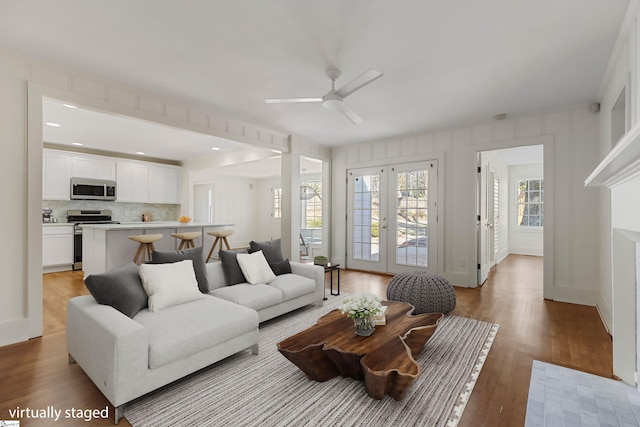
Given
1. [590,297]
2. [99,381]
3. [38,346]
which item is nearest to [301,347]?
[99,381]

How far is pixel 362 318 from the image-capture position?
2.19 metres

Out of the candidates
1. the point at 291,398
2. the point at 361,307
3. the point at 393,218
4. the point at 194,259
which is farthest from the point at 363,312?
the point at 393,218

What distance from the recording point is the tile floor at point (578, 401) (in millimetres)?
1772

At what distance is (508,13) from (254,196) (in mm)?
9341

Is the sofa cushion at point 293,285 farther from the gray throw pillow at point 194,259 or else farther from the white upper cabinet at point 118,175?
the white upper cabinet at point 118,175

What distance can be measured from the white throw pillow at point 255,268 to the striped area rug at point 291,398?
92cm

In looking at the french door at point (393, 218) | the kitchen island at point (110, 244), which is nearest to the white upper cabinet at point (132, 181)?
the kitchen island at point (110, 244)

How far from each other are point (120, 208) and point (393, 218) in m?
6.51

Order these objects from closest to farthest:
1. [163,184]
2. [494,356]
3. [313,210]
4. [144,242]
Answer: [494,356] → [144,242] → [163,184] → [313,210]

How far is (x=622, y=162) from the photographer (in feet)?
5.08

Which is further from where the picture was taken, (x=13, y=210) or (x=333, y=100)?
(x=333, y=100)

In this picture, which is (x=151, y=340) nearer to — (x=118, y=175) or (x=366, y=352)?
(x=366, y=352)

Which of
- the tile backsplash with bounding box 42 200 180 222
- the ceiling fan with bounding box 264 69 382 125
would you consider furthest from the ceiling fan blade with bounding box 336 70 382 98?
the tile backsplash with bounding box 42 200 180 222

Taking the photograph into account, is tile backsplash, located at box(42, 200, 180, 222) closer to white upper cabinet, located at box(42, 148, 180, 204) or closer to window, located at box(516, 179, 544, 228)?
white upper cabinet, located at box(42, 148, 180, 204)
